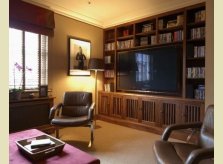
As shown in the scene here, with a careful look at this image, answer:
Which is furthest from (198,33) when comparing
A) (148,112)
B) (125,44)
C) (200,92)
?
(148,112)

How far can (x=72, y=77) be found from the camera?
403 cm

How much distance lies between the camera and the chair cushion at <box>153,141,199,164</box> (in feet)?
4.68

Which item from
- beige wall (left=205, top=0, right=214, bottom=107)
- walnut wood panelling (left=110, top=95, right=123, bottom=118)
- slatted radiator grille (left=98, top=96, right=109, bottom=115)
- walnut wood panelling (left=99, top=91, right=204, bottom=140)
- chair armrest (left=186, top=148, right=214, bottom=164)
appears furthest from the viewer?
slatted radiator grille (left=98, top=96, right=109, bottom=115)

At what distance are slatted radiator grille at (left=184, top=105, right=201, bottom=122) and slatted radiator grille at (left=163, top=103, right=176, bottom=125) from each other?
0.76ft

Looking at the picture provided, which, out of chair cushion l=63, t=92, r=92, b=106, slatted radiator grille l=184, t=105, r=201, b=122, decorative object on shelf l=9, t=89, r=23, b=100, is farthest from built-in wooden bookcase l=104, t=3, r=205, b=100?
decorative object on shelf l=9, t=89, r=23, b=100

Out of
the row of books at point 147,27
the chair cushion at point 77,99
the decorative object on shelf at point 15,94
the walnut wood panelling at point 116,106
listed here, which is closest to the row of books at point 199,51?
the row of books at point 147,27

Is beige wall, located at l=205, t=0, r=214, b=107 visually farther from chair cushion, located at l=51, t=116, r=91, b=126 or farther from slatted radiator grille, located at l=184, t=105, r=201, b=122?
chair cushion, located at l=51, t=116, r=91, b=126

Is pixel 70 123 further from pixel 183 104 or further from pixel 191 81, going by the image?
pixel 191 81

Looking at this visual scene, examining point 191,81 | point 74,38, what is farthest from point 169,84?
point 74,38

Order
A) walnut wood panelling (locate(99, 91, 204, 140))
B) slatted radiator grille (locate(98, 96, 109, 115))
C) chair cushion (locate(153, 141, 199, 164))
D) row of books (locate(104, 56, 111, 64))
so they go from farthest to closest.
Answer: row of books (locate(104, 56, 111, 64)), slatted radiator grille (locate(98, 96, 109, 115)), walnut wood panelling (locate(99, 91, 204, 140)), chair cushion (locate(153, 141, 199, 164))

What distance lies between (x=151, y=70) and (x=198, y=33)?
1.08m

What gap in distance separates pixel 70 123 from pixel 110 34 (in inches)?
112

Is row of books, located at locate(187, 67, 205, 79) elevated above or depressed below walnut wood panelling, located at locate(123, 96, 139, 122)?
above

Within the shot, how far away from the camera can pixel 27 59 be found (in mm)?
3338
